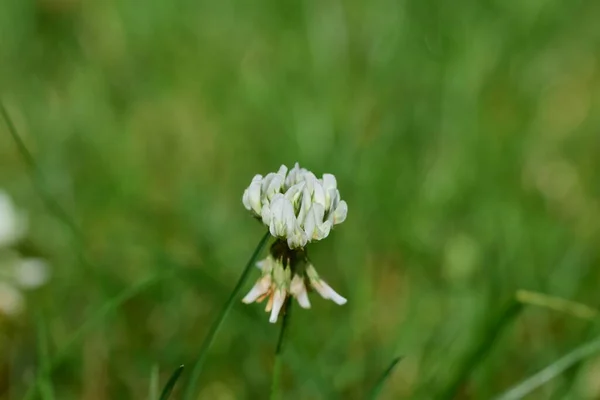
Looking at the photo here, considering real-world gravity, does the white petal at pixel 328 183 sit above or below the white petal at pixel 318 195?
above

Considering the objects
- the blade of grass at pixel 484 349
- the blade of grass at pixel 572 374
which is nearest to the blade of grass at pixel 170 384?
the blade of grass at pixel 484 349

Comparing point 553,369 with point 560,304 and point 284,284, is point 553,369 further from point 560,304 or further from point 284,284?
point 284,284

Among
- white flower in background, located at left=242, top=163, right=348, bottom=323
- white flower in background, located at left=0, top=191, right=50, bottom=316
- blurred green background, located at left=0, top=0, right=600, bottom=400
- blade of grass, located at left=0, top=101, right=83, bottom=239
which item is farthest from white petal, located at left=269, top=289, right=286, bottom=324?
white flower in background, located at left=0, top=191, right=50, bottom=316

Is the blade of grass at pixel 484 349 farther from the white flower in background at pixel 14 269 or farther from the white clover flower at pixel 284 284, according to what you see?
the white flower in background at pixel 14 269

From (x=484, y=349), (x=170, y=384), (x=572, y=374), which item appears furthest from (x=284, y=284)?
(x=572, y=374)

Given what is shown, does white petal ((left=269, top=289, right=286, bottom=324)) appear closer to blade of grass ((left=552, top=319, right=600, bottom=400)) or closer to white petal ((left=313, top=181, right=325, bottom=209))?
white petal ((left=313, top=181, right=325, bottom=209))

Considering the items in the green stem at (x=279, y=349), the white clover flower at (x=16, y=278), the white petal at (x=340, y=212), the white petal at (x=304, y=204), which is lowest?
the green stem at (x=279, y=349)

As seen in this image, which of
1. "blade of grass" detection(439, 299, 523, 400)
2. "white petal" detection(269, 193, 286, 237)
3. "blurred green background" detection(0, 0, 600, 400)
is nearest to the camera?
"white petal" detection(269, 193, 286, 237)
